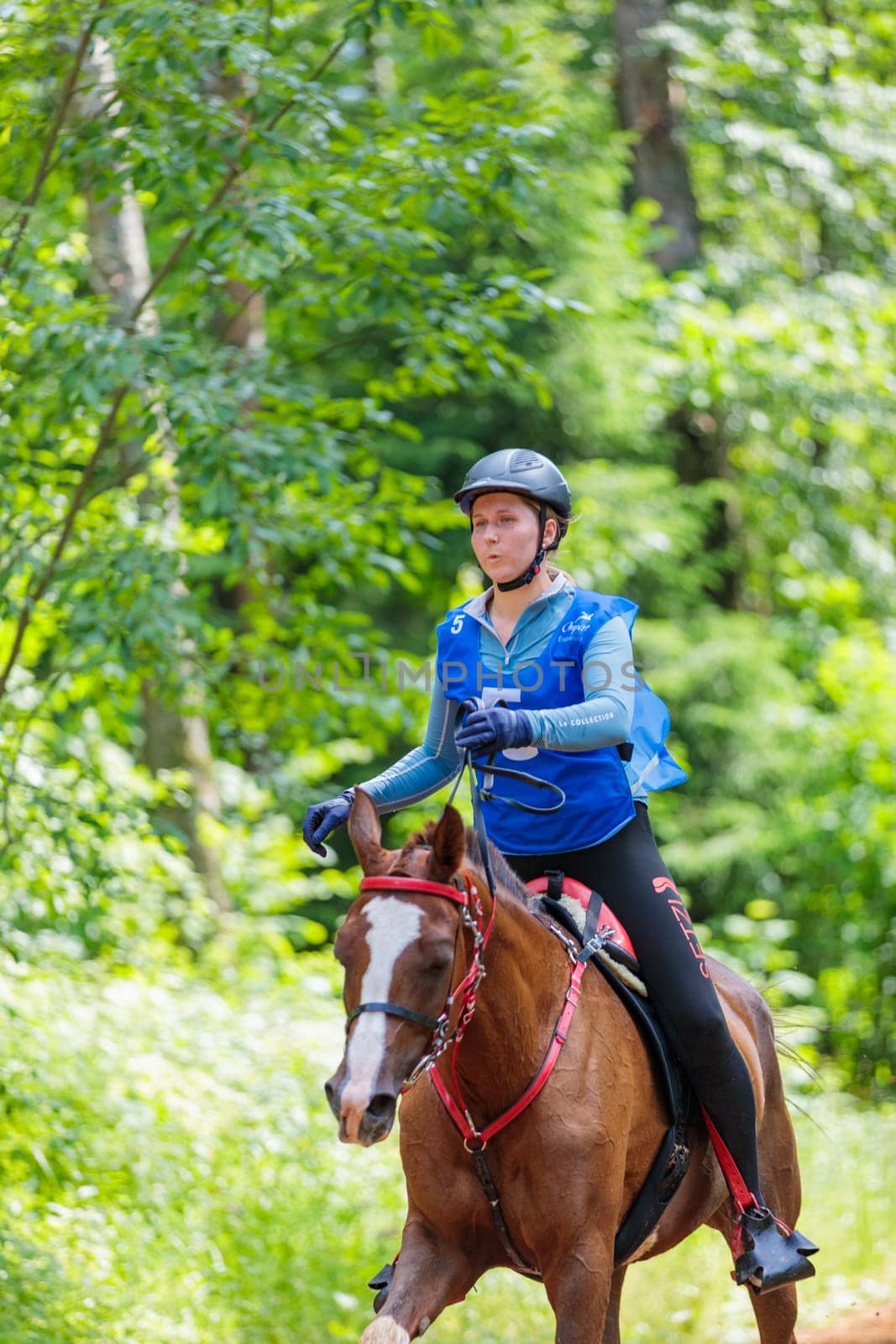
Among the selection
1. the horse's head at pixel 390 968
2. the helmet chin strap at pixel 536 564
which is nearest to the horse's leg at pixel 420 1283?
the horse's head at pixel 390 968

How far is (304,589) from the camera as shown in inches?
287

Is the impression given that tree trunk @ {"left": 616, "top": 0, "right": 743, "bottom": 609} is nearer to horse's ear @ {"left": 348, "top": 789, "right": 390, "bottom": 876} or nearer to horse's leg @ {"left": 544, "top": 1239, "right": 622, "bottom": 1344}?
horse's leg @ {"left": 544, "top": 1239, "right": 622, "bottom": 1344}

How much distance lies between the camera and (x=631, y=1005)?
3613 mm

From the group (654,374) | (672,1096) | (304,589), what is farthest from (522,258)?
(672,1096)

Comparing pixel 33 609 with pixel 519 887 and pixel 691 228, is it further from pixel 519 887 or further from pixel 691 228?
pixel 691 228

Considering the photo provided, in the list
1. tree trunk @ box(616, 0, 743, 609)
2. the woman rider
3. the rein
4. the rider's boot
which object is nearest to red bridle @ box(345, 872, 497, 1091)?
the rein

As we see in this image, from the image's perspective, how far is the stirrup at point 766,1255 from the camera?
3.85 meters

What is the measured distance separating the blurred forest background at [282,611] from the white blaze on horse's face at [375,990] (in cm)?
309

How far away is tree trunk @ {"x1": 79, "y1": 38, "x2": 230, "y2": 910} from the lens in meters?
6.33

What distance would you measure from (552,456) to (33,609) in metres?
7.49

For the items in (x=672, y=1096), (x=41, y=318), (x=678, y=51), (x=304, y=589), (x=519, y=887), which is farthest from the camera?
(x=678, y=51)

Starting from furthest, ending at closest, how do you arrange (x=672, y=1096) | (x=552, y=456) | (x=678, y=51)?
(x=678, y=51) → (x=552, y=456) → (x=672, y=1096)

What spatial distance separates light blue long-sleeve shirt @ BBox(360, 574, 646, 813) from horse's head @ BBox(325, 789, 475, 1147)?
0.42 m

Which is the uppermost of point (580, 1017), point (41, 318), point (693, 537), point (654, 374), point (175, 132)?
point (175, 132)
